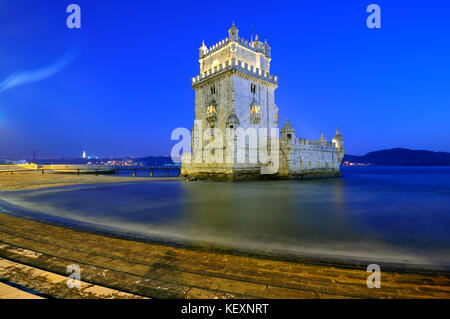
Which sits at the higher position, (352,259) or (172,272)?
(172,272)

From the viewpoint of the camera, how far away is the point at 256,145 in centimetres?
2855

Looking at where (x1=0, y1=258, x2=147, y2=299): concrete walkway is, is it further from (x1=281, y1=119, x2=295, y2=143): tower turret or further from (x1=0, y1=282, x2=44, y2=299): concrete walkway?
(x1=281, y1=119, x2=295, y2=143): tower turret

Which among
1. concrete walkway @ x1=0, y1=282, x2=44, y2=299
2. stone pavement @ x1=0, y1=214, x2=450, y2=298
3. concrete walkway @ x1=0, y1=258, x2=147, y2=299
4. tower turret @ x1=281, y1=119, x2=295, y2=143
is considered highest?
tower turret @ x1=281, y1=119, x2=295, y2=143

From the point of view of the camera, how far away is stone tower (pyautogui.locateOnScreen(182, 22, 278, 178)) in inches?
1045

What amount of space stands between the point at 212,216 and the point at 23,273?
6.16m

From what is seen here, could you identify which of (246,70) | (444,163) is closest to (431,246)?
(246,70)

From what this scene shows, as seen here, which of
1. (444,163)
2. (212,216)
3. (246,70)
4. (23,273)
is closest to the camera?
(23,273)

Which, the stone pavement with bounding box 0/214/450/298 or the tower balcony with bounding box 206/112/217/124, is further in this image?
the tower balcony with bounding box 206/112/217/124

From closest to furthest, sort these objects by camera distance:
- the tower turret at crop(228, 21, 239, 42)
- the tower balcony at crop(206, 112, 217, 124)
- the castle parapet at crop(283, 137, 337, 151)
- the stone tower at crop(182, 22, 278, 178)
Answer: the stone tower at crop(182, 22, 278, 178), the tower turret at crop(228, 21, 239, 42), the tower balcony at crop(206, 112, 217, 124), the castle parapet at crop(283, 137, 337, 151)

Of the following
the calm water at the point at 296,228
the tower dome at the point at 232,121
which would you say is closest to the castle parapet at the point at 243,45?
the tower dome at the point at 232,121

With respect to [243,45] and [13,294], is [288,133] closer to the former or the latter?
[243,45]

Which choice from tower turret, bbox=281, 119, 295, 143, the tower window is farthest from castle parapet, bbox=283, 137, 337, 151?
the tower window

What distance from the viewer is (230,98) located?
26734 mm

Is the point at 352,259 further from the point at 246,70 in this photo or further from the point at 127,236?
the point at 246,70
